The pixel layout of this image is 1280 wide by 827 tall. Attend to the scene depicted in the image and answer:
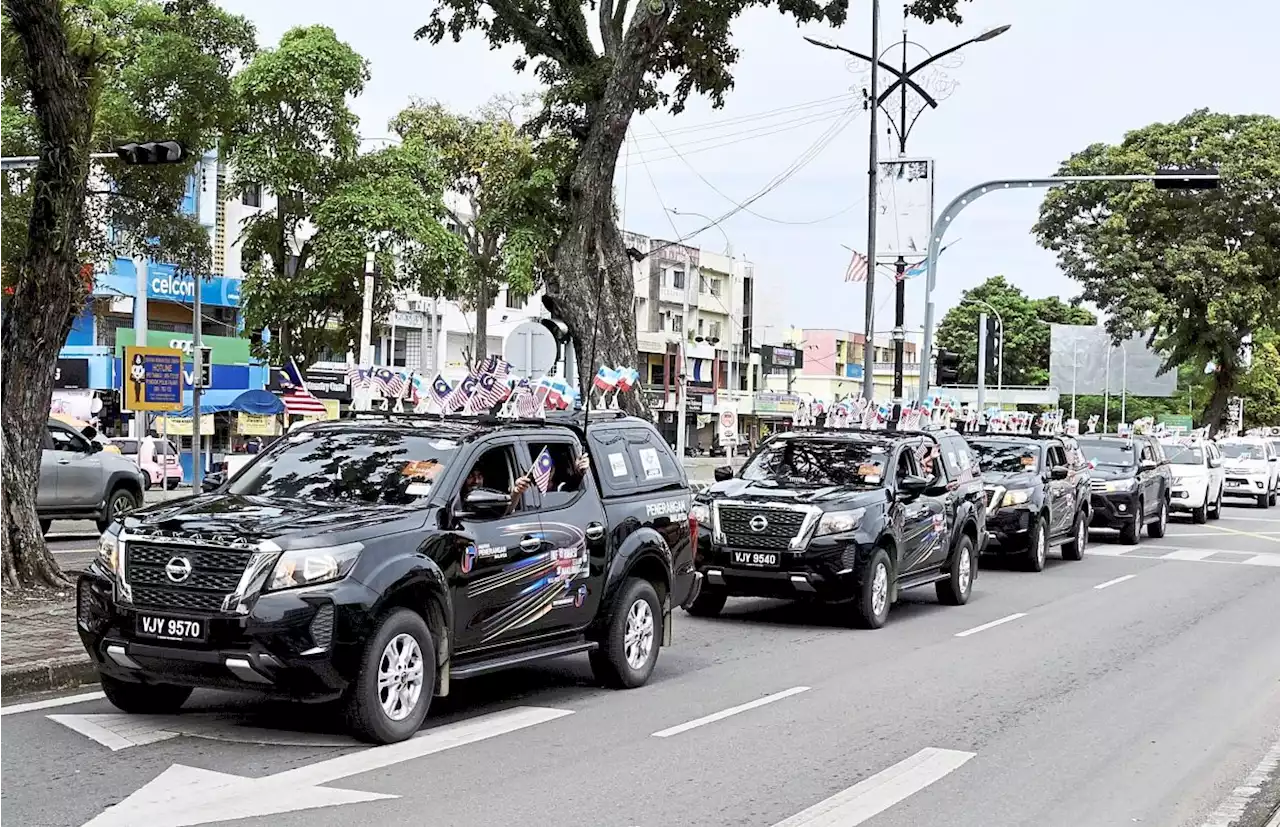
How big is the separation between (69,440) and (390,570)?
16.4 metres

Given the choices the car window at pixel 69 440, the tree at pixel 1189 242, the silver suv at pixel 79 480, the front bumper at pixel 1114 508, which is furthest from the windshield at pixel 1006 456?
the tree at pixel 1189 242

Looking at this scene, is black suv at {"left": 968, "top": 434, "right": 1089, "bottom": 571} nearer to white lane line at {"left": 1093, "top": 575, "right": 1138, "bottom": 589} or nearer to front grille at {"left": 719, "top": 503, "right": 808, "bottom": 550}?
white lane line at {"left": 1093, "top": 575, "right": 1138, "bottom": 589}

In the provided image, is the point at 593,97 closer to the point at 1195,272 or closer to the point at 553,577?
the point at 553,577

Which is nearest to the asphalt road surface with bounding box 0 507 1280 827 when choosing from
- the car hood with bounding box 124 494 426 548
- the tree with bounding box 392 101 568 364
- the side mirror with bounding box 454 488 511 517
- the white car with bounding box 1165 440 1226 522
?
the car hood with bounding box 124 494 426 548

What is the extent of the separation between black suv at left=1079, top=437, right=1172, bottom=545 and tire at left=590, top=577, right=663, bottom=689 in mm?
17742

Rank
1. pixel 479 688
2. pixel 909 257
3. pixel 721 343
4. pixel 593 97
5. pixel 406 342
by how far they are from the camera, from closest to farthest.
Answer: pixel 479 688 < pixel 593 97 < pixel 909 257 < pixel 406 342 < pixel 721 343

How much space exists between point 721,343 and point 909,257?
57699 millimetres

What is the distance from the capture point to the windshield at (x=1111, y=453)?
2789 centimetres

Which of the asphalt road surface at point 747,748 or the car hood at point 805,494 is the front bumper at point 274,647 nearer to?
the asphalt road surface at point 747,748

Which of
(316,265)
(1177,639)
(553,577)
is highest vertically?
(316,265)

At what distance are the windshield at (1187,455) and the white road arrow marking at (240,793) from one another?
29.3 metres

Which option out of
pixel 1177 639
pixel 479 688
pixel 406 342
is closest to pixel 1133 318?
pixel 406 342

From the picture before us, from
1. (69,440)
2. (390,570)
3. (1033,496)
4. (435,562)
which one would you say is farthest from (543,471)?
(69,440)

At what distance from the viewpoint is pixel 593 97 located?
65.9ft
